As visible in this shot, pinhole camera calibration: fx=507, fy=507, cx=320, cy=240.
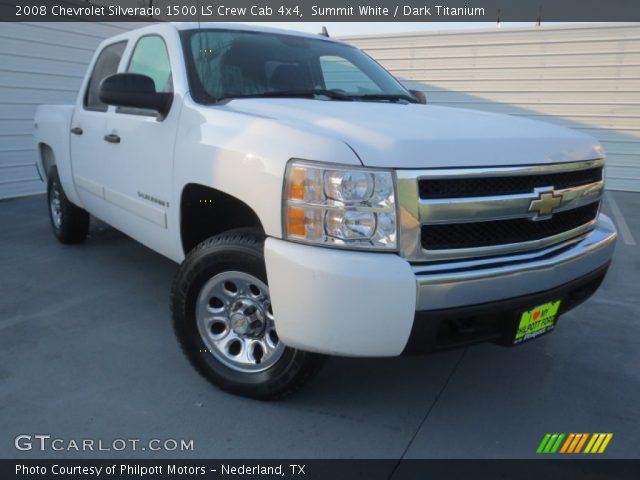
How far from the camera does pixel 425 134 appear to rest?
208cm

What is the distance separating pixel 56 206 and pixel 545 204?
15.2 ft

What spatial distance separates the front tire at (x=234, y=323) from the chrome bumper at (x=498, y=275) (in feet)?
2.14

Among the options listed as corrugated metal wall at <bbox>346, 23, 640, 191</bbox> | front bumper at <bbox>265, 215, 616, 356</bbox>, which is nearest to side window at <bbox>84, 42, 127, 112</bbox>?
front bumper at <bbox>265, 215, 616, 356</bbox>

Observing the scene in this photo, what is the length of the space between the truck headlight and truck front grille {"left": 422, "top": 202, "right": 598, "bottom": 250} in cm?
18

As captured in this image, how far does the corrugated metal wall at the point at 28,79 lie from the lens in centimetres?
773

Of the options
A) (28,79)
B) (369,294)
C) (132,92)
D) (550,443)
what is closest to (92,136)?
(132,92)

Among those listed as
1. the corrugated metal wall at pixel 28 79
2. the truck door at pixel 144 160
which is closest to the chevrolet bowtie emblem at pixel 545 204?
the truck door at pixel 144 160

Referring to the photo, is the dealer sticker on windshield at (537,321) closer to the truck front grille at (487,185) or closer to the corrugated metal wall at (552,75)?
the truck front grille at (487,185)

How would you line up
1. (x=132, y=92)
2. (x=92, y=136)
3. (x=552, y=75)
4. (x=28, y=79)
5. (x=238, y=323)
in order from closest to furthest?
1. (x=238, y=323)
2. (x=132, y=92)
3. (x=92, y=136)
4. (x=28, y=79)
5. (x=552, y=75)

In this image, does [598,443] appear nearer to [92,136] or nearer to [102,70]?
[92,136]
